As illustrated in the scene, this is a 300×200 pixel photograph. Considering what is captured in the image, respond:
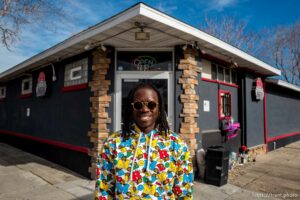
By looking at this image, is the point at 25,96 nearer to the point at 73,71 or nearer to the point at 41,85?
the point at 41,85

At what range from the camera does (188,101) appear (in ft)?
18.8

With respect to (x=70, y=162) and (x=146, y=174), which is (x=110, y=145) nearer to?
(x=146, y=174)

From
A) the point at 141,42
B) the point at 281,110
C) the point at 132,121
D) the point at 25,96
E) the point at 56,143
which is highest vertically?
the point at 141,42

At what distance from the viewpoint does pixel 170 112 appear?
5.77 metres

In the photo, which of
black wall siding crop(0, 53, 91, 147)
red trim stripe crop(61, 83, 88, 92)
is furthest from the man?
Answer: red trim stripe crop(61, 83, 88, 92)

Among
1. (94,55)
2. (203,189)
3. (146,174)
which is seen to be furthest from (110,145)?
(94,55)

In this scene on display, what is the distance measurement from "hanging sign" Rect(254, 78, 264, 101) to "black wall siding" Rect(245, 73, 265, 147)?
0.57 ft

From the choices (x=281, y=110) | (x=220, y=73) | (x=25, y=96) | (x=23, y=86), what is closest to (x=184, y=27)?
(x=220, y=73)

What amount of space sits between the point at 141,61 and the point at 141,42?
0.49 m

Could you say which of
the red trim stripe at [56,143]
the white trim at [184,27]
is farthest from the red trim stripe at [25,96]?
the white trim at [184,27]

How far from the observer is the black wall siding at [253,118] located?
27.6 ft

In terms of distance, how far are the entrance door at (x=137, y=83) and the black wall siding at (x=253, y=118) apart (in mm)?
3775

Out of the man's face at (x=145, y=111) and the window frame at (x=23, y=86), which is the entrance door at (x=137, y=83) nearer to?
the man's face at (x=145, y=111)

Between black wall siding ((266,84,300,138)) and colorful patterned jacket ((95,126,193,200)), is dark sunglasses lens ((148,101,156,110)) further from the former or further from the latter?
black wall siding ((266,84,300,138))
